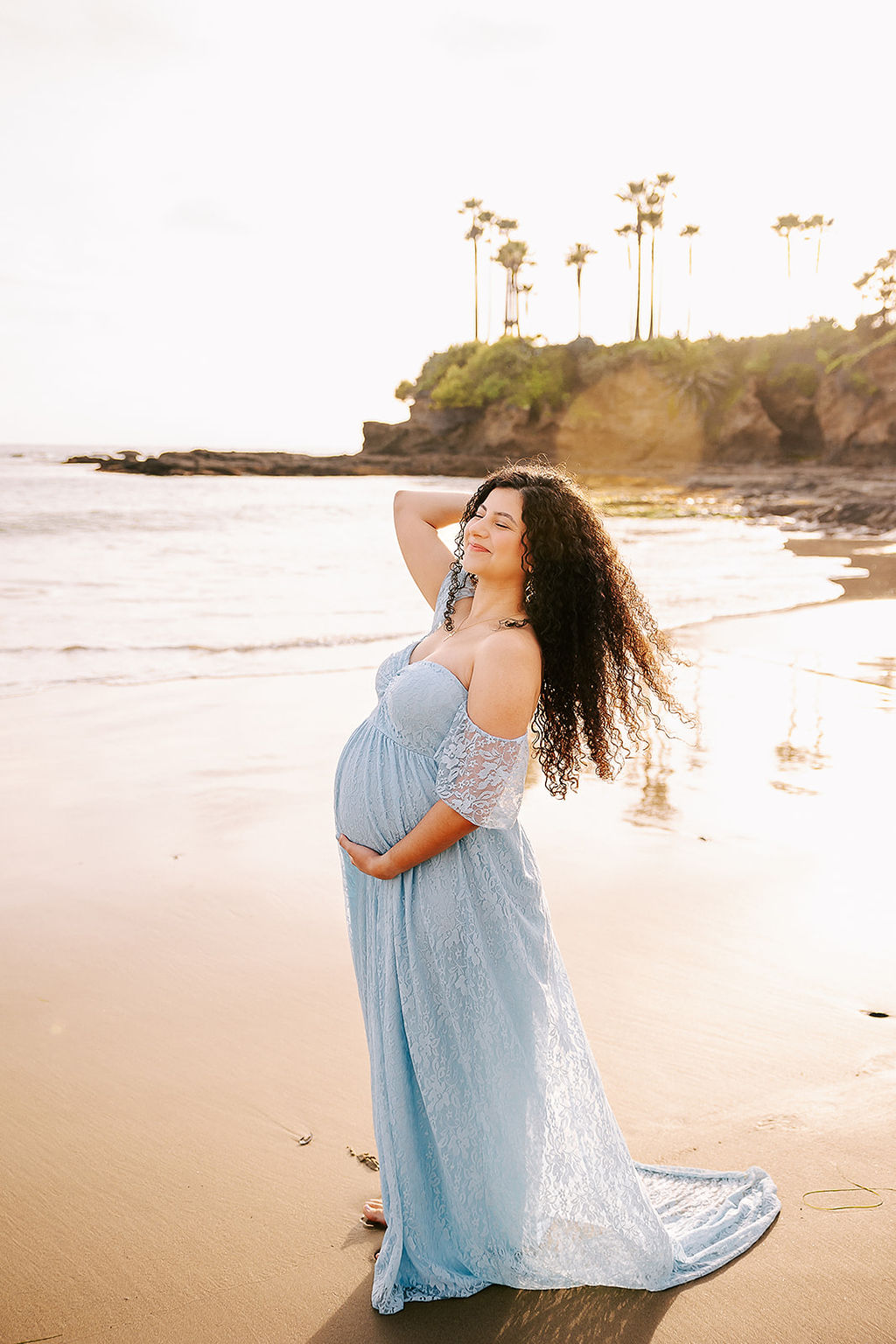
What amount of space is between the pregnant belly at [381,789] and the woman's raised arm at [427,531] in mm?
575

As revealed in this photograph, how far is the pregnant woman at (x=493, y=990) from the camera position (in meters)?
2.14

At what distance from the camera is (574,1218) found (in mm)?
2188

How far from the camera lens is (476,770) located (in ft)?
6.56

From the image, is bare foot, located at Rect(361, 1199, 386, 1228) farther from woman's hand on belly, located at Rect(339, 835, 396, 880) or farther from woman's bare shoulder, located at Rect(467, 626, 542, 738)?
woman's bare shoulder, located at Rect(467, 626, 542, 738)

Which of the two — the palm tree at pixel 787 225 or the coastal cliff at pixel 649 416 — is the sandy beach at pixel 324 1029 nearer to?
the coastal cliff at pixel 649 416

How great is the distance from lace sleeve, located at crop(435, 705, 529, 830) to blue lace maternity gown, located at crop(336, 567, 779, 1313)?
53mm

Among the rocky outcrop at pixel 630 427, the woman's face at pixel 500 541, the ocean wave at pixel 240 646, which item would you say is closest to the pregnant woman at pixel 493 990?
the woman's face at pixel 500 541

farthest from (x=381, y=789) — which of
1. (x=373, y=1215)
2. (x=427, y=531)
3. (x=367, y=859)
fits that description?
(x=373, y=1215)

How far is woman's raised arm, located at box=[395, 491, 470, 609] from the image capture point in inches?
107

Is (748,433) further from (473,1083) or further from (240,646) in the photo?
(473,1083)

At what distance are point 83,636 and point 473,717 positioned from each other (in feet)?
30.4

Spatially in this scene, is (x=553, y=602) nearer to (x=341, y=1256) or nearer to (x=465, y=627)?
(x=465, y=627)

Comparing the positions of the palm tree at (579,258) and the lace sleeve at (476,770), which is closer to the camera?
the lace sleeve at (476,770)

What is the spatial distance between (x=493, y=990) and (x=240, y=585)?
44.7 ft
